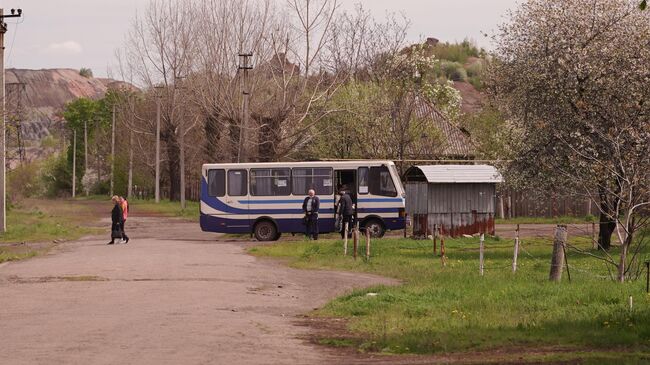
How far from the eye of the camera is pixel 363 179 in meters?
39.3

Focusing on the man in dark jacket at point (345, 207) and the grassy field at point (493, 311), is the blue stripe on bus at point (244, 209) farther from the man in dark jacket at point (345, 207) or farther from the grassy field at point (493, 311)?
the grassy field at point (493, 311)

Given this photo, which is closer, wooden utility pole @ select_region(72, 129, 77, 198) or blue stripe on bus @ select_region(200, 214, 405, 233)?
blue stripe on bus @ select_region(200, 214, 405, 233)

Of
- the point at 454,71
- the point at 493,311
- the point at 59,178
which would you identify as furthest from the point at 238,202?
the point at 454,71

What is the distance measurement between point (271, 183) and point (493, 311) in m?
23.6

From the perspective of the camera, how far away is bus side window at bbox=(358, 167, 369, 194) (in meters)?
39.2

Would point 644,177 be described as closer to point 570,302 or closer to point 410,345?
point 570,302

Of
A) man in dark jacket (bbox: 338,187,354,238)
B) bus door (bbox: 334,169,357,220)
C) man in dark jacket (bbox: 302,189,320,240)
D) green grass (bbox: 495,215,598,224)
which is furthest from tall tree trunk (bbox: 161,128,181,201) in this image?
man in dark jacket (bbox: 338,187,354,238)

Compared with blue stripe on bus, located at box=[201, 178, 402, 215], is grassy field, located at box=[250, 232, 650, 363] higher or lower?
lower

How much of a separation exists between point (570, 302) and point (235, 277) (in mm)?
8148

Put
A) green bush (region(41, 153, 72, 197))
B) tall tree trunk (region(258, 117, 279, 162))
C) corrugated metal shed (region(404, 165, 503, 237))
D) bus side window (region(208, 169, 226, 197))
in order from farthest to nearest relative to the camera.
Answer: green bush (region(41, 153, 72, 197)) → tall tree trunk (region(258, 117, 279, 162)) → bus side window (region(208, 169, 226, 197)) → corrugated metal shed (region(404, 165, 503, 237))

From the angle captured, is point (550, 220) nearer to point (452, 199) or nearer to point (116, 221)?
point (452, 199)

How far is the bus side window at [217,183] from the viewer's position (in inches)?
1558

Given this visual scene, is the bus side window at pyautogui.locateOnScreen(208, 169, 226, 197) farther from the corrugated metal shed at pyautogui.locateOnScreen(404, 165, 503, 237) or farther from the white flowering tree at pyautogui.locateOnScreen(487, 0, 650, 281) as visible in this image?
the white flowering tree at pyautogui.locateOnScreen(487, 0, 650, 281)

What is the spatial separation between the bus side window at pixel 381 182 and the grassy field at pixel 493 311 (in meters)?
12.7
